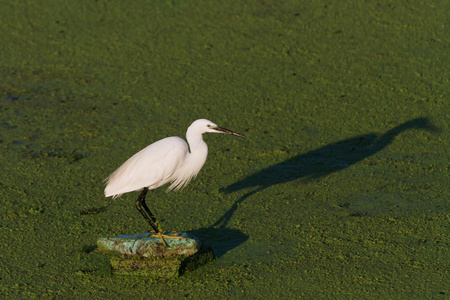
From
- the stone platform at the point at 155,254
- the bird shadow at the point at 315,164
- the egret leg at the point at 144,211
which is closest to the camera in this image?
the stone platform at the point at 155,254

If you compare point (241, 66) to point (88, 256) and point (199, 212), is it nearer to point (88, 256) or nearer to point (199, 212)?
point (199, 212)

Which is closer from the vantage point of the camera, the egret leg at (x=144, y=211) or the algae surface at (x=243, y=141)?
the algae surface at (x=243, y=141)

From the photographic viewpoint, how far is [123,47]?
7137mm

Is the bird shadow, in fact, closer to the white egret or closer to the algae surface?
the algae surface

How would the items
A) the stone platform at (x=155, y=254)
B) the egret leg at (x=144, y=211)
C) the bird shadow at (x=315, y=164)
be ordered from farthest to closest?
the bird shadow at (x=315, y=164) < the egret leg at (x=144, y=211) < the stone platform at (x=155, y=254)

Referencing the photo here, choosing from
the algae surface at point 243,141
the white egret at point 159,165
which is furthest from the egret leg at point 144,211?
the algae surface at point 243,141

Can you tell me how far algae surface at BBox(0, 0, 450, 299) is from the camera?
4.02m

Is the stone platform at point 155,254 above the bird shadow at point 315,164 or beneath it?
above

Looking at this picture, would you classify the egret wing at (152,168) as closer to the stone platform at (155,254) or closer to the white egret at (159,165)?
the white egret at (159,165)

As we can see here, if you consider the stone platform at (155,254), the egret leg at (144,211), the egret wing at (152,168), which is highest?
the egret wing at (152,168)

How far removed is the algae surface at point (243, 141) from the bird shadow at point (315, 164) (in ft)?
0.05

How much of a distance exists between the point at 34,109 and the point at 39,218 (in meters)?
1.87

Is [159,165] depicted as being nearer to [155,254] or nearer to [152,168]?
[152,168]

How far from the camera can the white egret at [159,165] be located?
4223 millimetres
